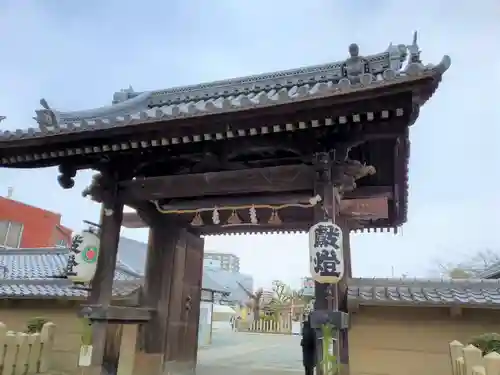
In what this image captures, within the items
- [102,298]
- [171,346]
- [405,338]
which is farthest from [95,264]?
[405,338]

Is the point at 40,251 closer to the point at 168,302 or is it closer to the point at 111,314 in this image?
the point at 168,302

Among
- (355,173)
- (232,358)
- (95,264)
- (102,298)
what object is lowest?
(232,358)

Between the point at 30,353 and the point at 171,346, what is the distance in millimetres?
2591

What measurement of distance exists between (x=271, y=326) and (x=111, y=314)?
2562cm

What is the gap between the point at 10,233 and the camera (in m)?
22.2

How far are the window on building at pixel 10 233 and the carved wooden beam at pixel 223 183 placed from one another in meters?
18.6

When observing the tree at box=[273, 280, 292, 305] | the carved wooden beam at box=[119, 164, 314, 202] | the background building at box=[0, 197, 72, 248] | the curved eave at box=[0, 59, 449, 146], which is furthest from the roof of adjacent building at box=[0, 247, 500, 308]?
the tree at box=[273, 280, 292, 305]

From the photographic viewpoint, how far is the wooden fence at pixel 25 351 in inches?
274

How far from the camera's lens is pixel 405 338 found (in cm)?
777

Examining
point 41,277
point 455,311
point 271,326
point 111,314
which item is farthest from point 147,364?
point 271,326

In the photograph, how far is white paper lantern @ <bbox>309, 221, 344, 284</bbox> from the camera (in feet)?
17.2

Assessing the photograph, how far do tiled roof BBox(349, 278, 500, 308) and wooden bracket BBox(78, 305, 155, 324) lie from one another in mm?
4105

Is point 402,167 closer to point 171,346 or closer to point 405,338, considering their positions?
point 405,338

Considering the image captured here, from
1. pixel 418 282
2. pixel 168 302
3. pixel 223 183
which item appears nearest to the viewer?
pixel 223 183
